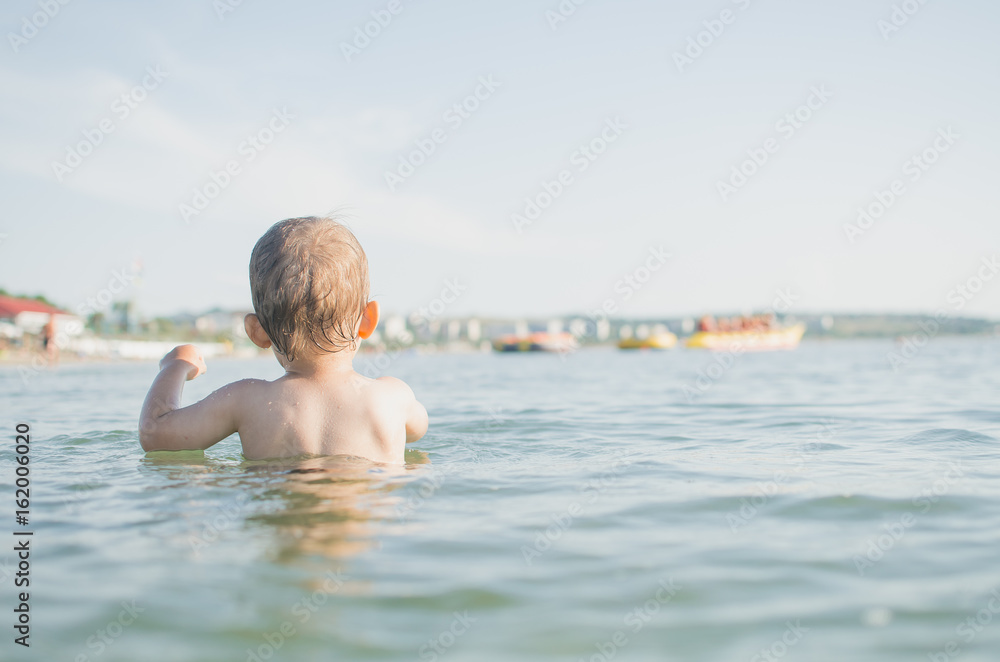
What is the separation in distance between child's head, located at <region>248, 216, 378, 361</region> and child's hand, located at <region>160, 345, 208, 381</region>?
471 mm

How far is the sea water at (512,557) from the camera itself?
4.96 feet

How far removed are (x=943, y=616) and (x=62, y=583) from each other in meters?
2.22

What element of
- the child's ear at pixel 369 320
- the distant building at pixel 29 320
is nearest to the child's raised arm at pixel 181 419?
the child's ear at pixel 369 320

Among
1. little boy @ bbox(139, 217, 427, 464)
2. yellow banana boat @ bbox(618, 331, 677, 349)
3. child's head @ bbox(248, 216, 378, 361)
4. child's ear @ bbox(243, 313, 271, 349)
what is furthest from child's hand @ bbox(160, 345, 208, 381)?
yellow banana boat @ bbox(618, 331, 677, 349)

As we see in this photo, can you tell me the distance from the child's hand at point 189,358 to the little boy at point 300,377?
0.06 meters

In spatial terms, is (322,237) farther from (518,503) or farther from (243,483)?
(518,503)

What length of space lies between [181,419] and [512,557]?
1568 millimetres

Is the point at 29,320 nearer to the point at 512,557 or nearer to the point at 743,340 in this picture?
the point at 512,557

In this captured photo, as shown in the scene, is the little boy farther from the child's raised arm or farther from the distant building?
the distant building

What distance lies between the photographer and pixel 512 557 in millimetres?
2055

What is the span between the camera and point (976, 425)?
5.62m

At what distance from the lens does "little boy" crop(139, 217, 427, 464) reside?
275cm

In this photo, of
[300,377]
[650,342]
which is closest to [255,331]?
[300,377]

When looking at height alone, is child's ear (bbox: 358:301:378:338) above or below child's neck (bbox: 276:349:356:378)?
above
